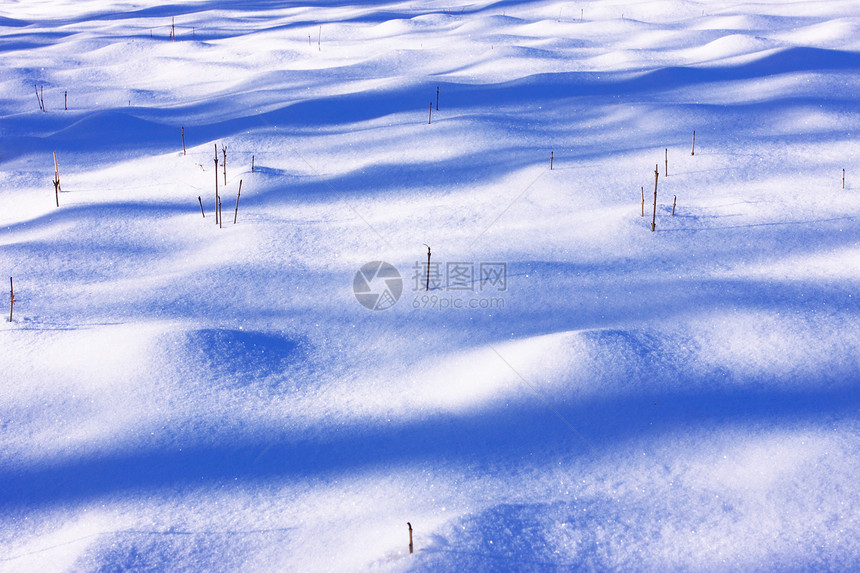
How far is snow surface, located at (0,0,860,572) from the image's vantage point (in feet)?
5.99

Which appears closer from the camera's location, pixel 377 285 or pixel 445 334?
pixel 445 334

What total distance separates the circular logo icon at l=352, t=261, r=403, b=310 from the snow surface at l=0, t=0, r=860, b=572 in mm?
65

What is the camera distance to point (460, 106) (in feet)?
19.2

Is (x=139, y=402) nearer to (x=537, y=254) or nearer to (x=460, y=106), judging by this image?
(x=537, y=254)

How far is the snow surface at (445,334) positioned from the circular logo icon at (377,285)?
65mm

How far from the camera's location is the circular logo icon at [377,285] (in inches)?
122

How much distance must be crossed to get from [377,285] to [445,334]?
0.56m

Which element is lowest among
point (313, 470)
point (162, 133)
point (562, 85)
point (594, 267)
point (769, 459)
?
point (313, 470)

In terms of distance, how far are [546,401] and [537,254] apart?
1.28 meters

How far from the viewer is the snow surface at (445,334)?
1.83m

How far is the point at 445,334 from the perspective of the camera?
282 centimetres

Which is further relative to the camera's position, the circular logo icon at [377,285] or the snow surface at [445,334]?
the circular logo icon at [377,285]

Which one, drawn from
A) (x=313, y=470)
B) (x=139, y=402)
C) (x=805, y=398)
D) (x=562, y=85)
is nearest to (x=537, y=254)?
(x=805, y=398)

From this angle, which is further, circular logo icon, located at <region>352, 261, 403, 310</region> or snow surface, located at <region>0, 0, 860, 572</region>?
circular logo icon, located at <region>352, 261, 403, 310</region>
